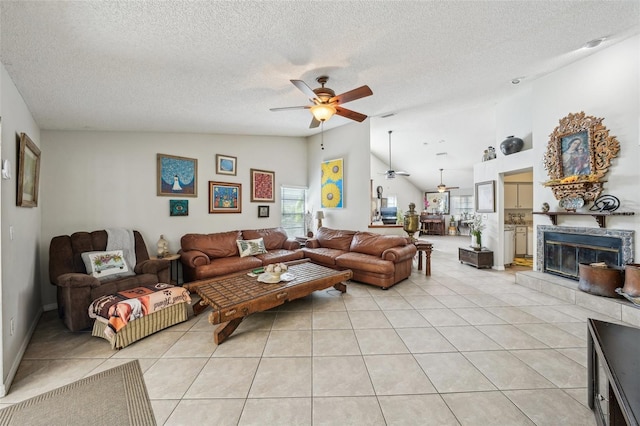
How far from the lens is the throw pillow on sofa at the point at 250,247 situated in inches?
173

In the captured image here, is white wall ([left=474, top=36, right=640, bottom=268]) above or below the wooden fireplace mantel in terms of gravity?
above

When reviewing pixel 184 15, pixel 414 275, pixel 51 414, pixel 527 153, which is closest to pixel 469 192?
pixel 527 153

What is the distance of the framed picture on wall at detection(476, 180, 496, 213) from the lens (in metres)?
5.03

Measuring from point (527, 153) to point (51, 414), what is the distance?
6491 mm

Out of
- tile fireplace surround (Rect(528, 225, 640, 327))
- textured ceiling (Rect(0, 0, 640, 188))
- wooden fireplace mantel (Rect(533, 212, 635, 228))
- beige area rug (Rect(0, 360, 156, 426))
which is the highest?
textured ceiling (Rect(0, 0, 640, 188))

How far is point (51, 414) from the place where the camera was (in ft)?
5.11

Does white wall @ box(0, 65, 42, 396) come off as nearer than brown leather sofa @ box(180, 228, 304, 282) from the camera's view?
Yes

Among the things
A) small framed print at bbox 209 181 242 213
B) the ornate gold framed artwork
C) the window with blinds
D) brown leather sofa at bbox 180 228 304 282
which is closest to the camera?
the ornate gold framed artwork

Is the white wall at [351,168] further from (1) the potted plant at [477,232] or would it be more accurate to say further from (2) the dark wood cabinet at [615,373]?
(2) the dark wood cabinet at [615,373]

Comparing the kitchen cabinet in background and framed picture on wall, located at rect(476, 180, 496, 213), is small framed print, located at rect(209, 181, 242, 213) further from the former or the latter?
the kitchen cabinet in background

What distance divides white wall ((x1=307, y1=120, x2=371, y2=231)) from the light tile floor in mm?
2366

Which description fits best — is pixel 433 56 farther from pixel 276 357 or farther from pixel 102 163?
pixel 102 163

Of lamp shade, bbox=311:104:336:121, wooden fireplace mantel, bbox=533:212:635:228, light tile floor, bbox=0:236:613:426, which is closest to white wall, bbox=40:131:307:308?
light tile floor, bbox=0:236:613:426

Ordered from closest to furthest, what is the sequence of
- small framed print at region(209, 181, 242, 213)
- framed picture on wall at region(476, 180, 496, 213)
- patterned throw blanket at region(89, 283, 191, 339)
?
patterned throw blanket at region(89, 283, 191, 339) < small framed print at region(209, 181, 242, 213) < framed picture on wall at region(476, 180, 496, 213)
